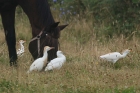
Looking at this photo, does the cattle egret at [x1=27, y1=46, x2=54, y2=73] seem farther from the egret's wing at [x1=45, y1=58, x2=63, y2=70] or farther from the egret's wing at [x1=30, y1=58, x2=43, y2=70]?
the egret's wing at [x1=45, y1=58, x2=63, y2=70]

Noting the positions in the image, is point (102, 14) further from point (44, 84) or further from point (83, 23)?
point (44, 84)

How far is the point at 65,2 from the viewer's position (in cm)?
1434

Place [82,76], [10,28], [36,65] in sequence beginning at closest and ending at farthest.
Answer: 1. [82,76]
2. [36,65]
3. [10,28]

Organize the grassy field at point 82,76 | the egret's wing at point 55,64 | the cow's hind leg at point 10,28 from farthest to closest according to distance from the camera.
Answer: the cow's hind leg at point 10,28
the egret's wing at point 55,64
the grassy field at point 82,76

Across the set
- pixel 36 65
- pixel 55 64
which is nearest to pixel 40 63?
pixel 36 65

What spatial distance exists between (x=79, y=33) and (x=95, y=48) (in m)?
4.19

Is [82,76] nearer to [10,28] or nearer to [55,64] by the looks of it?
[55,64]

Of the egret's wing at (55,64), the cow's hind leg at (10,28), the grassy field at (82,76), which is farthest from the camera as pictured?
the cow's hind leg at (10,28)

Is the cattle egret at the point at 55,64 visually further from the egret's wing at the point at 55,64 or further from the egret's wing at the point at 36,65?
the egret's wing at the point at 36,65

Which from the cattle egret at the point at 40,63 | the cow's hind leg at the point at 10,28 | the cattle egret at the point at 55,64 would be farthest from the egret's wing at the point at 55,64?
the cow's hind leg at the point at 10,28

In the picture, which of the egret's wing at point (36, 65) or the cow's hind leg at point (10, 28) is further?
the cow's hind leg at point (10, 28)

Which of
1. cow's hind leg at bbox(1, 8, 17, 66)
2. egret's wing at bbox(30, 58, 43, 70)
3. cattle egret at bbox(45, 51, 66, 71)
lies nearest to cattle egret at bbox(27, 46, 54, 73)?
egret's wing at bbox(30, 58, 43, 70)

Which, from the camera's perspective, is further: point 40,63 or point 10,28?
point 10,28

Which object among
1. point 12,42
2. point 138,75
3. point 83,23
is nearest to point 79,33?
point 83,23
